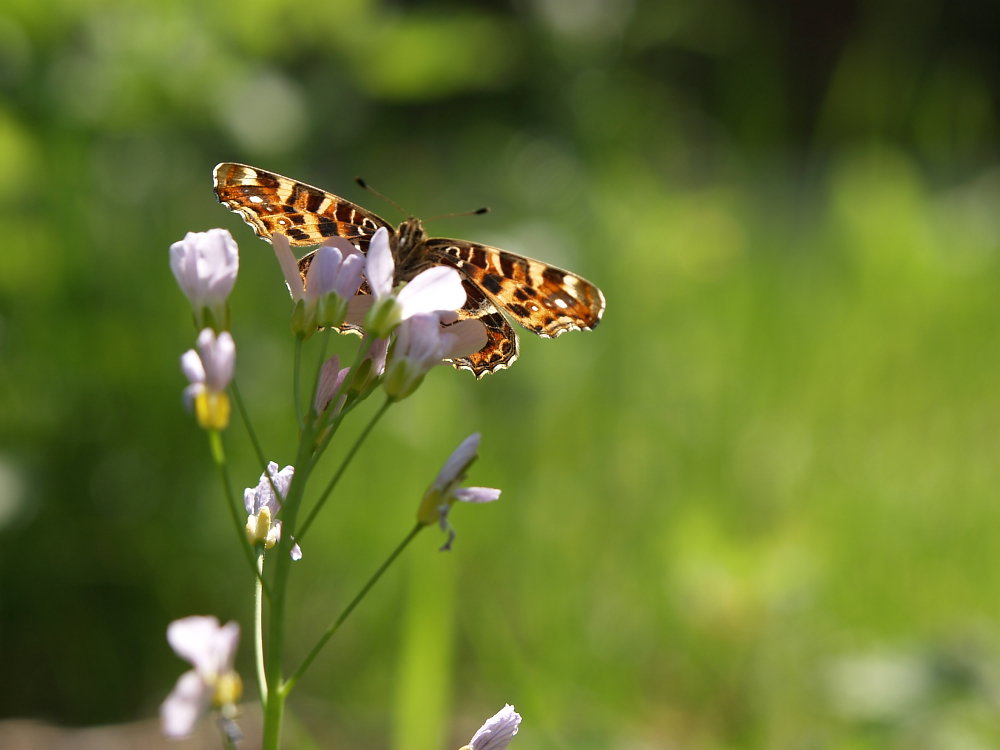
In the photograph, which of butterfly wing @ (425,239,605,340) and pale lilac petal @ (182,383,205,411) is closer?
pale lilac petal @ (182,383,205,411)

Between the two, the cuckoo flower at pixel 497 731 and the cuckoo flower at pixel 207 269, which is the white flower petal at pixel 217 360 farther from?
the cuckoo flower at pixel 497 731

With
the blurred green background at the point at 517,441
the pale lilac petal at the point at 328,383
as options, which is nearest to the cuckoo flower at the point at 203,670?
the pale lilac petal at the point at 328,383

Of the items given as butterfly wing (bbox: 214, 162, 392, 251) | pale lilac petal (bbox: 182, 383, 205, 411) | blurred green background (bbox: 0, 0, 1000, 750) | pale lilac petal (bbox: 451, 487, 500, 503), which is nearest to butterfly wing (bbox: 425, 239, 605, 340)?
butterfly wing (bbox: 214, 162, 392, 251)

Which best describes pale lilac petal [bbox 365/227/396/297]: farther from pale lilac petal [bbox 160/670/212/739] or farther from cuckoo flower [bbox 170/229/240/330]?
pale lilac petal [bbox 160/670/212/739]

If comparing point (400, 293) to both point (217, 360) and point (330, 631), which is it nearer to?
point (217, 360)

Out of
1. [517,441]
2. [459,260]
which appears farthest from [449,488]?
[517,441]

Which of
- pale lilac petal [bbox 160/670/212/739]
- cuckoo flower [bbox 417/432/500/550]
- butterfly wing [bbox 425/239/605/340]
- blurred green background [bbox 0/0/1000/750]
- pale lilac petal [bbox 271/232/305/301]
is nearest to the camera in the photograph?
pale lilac petal [bbox 160/670/212/739]
